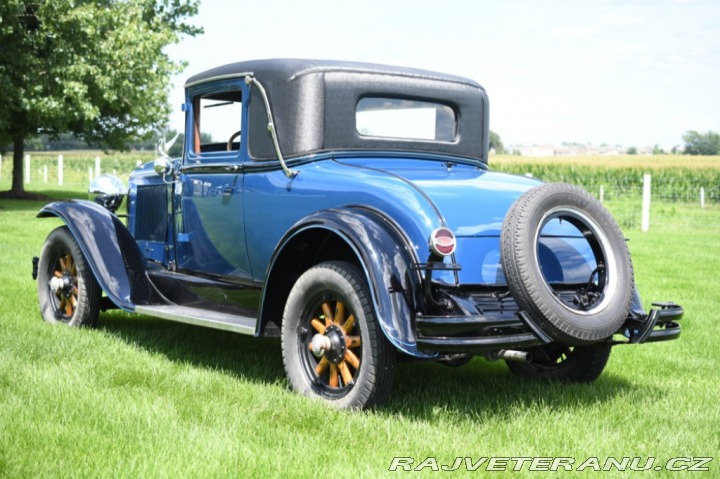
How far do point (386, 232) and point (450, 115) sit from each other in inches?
74.5

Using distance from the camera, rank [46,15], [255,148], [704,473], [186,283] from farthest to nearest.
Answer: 1. [46,15]
2. [186,283]
3. [255,148]
4. [704,473]

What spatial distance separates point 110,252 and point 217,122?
4.14 ft

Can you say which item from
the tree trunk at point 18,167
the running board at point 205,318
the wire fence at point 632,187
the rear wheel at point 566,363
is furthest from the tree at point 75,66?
the rear wheel at point 566,363

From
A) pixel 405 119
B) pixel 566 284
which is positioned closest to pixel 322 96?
pixel 405 119

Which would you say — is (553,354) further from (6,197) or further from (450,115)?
(6,197)

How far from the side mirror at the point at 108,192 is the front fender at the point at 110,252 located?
75cm

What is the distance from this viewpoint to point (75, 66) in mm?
22000

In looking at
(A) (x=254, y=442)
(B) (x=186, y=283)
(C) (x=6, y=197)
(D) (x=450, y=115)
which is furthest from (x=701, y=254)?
(C) (x=6, y=197)

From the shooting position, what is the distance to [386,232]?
4.60 meters

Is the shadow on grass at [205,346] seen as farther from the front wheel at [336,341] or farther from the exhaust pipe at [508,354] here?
the exhaust pipe at [508,354]

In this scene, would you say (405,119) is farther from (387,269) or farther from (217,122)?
(387,269)

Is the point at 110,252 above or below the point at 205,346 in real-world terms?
above

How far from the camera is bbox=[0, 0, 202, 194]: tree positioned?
21.8m

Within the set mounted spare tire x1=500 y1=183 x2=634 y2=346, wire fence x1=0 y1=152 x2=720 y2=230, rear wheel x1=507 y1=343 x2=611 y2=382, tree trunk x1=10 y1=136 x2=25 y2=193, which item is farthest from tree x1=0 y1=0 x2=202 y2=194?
mounted spare tire x1=500 y1=183 x2=634 y2=346
